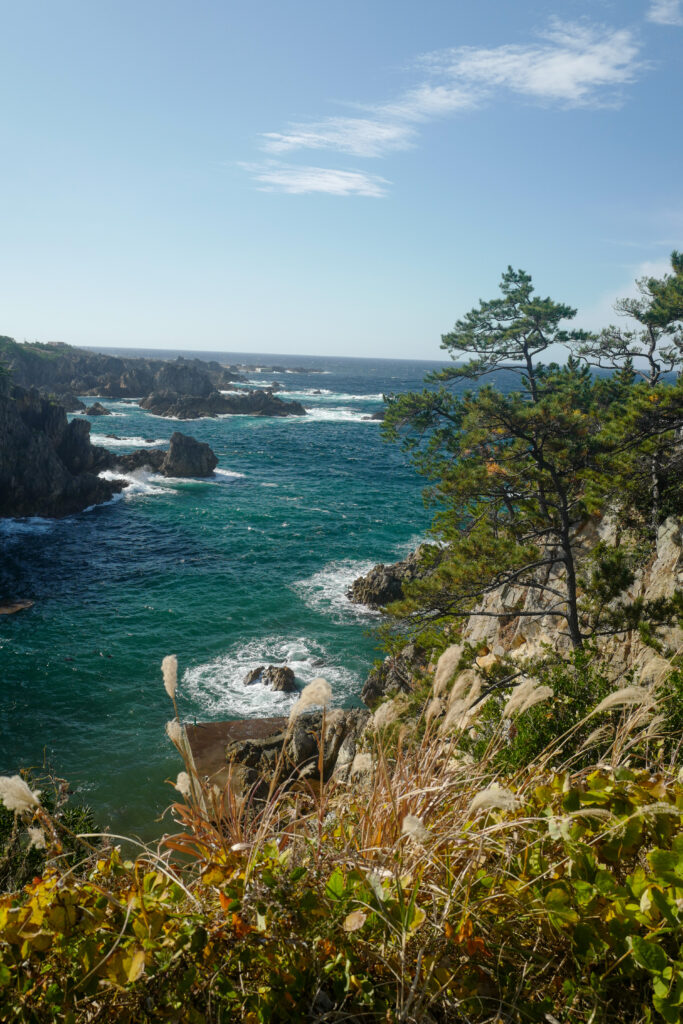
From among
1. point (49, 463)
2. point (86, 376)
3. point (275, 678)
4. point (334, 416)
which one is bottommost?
point (275, 678)

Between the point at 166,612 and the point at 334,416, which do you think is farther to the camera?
the point at 334,416

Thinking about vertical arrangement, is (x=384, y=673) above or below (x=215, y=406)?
below

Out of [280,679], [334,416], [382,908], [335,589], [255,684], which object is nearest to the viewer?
[382,908]

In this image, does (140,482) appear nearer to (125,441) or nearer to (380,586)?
(125,441)

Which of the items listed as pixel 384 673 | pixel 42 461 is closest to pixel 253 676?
pixel 384 673

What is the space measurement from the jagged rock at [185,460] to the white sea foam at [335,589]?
25526 mm

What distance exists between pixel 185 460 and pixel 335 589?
98.3 ft

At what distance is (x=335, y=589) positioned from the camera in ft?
99.4

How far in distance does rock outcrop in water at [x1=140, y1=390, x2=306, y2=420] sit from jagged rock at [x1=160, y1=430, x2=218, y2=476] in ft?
132

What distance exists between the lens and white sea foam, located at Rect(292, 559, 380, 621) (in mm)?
27755

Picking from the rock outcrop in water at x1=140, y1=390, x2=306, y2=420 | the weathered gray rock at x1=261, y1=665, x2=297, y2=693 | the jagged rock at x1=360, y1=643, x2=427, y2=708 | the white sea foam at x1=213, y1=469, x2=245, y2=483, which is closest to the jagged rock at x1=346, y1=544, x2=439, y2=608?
the jagged rock at x1=360, y1=643, x2=427, y2=708

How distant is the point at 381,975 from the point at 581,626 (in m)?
12.5

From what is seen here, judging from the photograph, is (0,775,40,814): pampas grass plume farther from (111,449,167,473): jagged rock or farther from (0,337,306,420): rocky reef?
(0,337,306,420): rocky reef

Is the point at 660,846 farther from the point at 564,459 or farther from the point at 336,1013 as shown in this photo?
the point at 564,459
